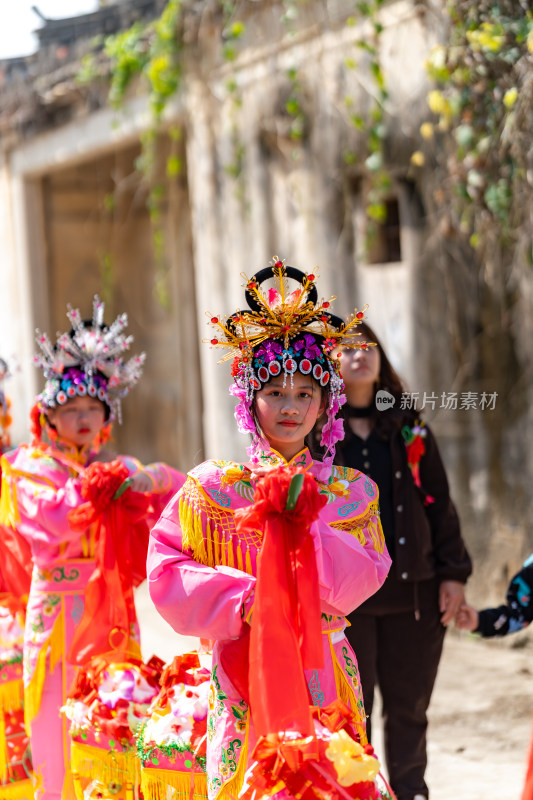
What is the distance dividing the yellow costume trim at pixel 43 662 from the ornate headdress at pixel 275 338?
4.73 feet

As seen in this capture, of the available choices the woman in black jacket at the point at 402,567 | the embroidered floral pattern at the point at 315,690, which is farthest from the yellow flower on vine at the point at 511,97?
the embroidered floral pattern at the point at 315,690

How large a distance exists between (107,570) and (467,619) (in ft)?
3.98

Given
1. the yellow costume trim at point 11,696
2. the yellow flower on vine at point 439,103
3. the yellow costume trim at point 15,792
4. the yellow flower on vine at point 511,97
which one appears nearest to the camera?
the yellow costume trim at point 15,792

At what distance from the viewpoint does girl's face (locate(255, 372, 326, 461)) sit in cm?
254

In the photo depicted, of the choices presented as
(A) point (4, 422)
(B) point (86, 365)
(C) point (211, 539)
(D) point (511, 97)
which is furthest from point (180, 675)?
(D) point (511, 97)

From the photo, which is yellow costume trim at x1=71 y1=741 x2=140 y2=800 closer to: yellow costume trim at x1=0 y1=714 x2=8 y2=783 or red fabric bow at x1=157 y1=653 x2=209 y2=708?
red fabric bow at x1=157 y1=653 x2=209 y2=708

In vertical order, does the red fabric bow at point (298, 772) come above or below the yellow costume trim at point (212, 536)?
below

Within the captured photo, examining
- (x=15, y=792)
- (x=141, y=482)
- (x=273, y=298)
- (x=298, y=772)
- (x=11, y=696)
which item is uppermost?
(x=273, y=298)

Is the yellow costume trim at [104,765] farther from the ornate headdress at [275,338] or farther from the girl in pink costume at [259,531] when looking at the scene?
the ornate headdress at [275,338]

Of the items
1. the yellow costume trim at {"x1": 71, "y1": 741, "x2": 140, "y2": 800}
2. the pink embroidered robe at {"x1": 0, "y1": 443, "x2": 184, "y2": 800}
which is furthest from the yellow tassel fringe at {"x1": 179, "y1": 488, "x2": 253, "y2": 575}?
the pink embroidered robe at {"x1": 0, "y1": 443, "x2": 184, "y2": 800}

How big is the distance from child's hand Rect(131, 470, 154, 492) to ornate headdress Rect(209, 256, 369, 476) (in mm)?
1067

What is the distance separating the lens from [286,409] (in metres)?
2.53

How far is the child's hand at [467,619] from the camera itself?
340cm

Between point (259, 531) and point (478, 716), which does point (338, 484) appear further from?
point (478, 716)
